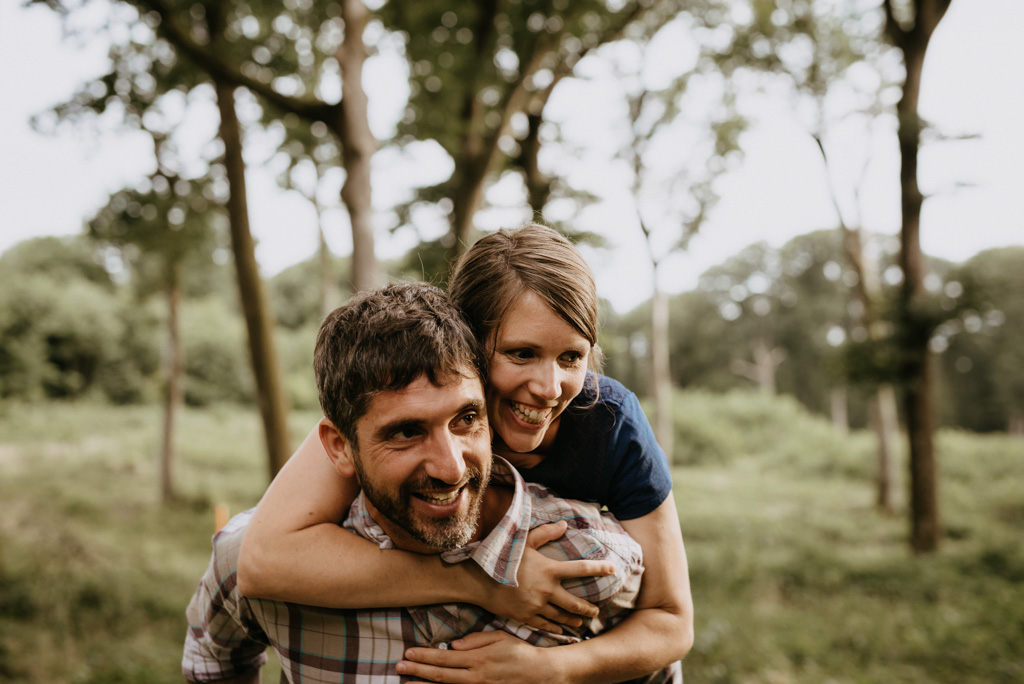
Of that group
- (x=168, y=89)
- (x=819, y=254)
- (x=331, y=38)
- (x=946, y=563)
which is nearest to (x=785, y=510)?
(x=946, y=563)

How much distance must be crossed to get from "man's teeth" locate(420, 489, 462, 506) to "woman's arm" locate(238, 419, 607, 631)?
23 centimetres

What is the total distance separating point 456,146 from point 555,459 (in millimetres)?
5443

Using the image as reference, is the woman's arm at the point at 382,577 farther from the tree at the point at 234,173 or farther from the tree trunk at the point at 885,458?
the tree trunk at the point at 885,458

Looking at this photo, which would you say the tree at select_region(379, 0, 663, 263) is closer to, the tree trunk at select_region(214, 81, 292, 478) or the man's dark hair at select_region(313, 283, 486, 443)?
the tree trunk at select_region(214, 81, 292, 478)

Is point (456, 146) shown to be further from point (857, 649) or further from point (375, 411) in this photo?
point (857, 649)

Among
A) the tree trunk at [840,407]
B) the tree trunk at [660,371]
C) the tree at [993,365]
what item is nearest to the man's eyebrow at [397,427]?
the tree trunk at [660,371]

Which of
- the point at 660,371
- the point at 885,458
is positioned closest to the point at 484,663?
the point at 885,458

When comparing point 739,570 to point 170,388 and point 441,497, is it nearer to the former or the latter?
point 441,497

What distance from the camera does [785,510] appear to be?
44.3ft

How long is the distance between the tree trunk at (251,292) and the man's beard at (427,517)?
597 centimetres

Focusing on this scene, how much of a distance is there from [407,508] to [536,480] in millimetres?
533

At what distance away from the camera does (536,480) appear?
1.89 metres

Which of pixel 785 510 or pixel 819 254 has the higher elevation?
pixel 819 254

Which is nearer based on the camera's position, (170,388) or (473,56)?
(473,56)
